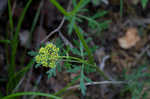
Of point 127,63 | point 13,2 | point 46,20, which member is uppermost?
point 13,2

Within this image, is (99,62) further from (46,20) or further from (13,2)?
(13,2)

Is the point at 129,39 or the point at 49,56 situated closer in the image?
the point at 49,56

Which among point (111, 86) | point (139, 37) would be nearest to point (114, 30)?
point (139, 37)

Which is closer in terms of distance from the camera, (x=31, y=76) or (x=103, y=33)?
(x=31, y=76)

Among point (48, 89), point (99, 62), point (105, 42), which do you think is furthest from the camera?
point (105, 42)

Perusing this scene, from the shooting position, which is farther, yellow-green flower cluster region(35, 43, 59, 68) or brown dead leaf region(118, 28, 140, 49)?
brown dead leaf region(118, 28, 140, 49)

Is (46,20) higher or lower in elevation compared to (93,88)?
higher

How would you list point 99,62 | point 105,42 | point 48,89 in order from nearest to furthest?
point 48,89
point 99,62
point 105,42

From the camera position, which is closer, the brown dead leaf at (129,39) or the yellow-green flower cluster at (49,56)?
the yellow-green flower cluster at (49,56)
